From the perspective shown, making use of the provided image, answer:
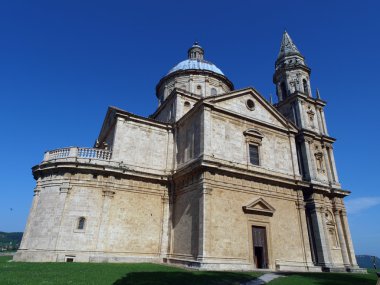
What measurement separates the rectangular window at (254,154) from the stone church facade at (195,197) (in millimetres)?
82

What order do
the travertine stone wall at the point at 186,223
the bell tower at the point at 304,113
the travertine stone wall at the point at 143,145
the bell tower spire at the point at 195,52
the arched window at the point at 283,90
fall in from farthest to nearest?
1. the bell tower spire at the point at 195,52
2. the arched window at the point at 283,90
3. the bell tower at the point at 304,113
4. the travertine stone wall at the point at 143,145
5. the travertine stone wall at the point at 186,223

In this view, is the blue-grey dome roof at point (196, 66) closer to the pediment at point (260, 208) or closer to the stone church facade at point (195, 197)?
the stone church facade at point (195, 197)

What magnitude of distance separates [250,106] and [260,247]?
11026 mm

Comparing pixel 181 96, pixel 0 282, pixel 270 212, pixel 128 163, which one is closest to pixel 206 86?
pixel 181 96

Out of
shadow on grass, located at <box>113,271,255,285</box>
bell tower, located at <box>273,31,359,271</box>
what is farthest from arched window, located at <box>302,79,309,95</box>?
shadow on grass, located at <box>113,271,255,285</box>

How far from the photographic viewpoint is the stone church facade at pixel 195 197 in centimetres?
1783

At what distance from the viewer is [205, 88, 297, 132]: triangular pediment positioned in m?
21.7

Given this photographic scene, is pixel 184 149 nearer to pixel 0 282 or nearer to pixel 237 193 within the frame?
pixel 237 193

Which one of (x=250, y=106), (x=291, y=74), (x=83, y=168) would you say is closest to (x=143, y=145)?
(x=83, y=168)

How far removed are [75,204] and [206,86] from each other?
18710 millimetres

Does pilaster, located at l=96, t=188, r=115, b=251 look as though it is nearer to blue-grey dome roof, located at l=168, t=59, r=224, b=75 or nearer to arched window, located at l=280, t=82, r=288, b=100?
blue-grey dome roof, located at l=168, t=59, r=224, b=75

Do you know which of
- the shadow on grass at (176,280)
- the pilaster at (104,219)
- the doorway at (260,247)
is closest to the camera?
the shadow on grass at (176,280)

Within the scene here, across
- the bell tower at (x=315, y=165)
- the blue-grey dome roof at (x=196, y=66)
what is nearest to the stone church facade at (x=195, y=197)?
the bell tower at (x=315, y=165)

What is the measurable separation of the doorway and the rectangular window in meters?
5.02
